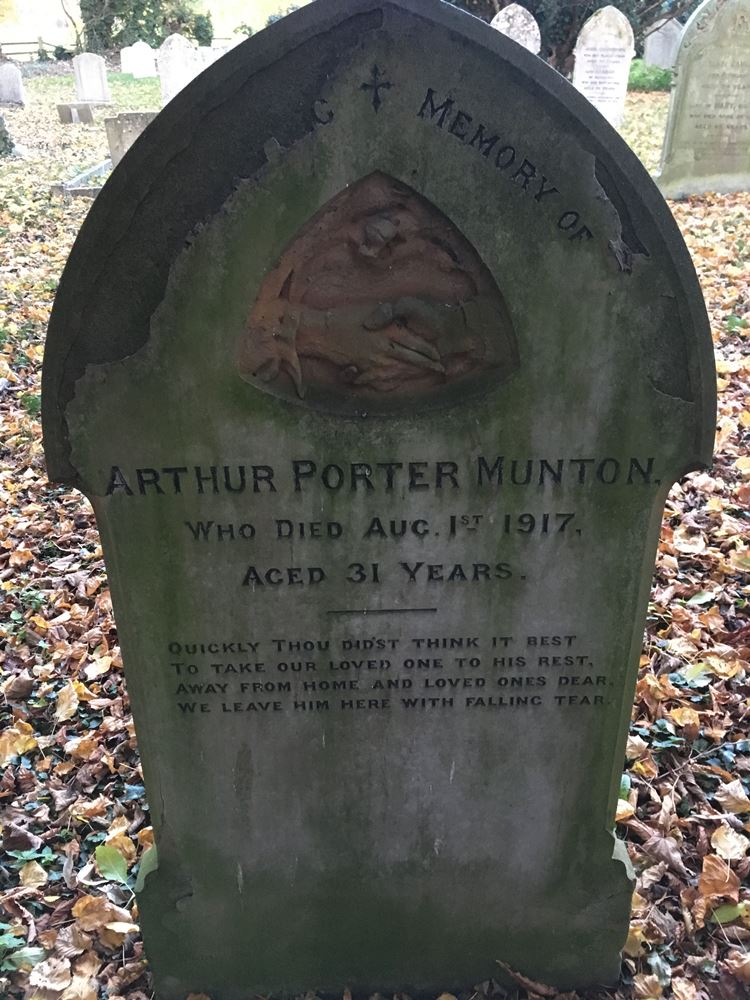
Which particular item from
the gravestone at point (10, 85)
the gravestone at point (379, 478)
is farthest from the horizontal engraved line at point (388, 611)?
the gravestone at point (10, 85)

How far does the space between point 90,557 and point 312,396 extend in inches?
125

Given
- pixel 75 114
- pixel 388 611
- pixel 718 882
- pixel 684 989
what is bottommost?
pixel 684 989

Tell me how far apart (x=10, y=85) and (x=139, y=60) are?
39.5 ft

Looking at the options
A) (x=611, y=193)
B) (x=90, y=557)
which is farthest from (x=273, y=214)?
(x=90, y=557)

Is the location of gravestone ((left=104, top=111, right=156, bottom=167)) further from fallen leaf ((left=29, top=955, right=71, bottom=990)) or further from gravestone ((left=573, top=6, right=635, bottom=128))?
fallen leaf ((left=29, top=955, right=71, bottom=990))

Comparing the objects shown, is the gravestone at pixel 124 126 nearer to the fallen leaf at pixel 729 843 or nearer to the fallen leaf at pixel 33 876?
the fallen leaf at pixel 33 876

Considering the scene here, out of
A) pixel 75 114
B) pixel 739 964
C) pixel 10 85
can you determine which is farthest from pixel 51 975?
pixel 10 85

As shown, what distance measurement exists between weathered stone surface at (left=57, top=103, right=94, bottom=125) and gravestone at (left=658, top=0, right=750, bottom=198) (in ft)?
55.5

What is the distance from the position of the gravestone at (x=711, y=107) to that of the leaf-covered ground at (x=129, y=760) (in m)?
6.84

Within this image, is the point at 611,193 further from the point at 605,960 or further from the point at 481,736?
the point at 605,960

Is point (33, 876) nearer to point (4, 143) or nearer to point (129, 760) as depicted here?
point (129, 760)

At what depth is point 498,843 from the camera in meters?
2.44

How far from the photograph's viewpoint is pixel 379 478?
197cm

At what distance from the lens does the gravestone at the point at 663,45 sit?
86.1ft
